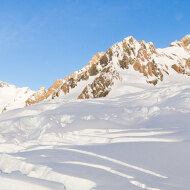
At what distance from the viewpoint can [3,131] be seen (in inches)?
368

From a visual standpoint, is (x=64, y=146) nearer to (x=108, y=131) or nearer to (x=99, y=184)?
(x=108, y=131)

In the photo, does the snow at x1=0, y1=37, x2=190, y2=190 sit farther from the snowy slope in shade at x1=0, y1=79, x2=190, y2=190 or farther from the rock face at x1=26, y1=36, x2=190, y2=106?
the rock face at x1=26, y1=36, x2=190, y2=106

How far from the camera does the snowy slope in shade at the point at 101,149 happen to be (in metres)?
3.90

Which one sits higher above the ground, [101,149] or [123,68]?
[123,68]

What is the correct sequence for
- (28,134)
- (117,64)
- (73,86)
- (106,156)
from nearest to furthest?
(106,156)
(28,134)
(117,64)
(73,86)

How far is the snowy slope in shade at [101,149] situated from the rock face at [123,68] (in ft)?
142

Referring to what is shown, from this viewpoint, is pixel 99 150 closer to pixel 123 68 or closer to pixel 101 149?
pixel 101 149

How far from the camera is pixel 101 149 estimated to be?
19.9ft

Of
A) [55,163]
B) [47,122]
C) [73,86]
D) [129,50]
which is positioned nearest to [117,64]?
[129,50]

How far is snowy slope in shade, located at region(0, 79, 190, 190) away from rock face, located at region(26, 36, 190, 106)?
142 ft

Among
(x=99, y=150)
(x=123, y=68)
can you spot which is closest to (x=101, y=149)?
(x=99, y=150)

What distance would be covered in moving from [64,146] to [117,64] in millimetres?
61966

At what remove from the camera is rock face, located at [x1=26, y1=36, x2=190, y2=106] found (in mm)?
57750

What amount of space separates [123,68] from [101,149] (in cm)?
6074
